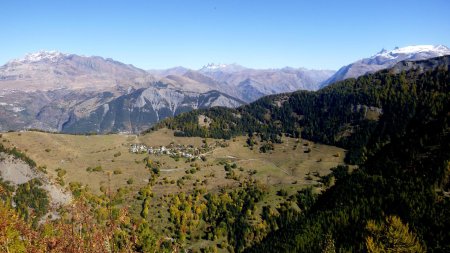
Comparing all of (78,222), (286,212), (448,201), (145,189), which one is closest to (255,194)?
(286,212)

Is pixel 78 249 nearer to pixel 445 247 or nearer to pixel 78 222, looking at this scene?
pixel 78 222

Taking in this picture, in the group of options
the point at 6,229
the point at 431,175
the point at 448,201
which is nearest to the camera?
the point at 6,229

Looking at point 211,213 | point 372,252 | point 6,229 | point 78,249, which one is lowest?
point 211,213

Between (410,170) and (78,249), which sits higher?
(78,249)

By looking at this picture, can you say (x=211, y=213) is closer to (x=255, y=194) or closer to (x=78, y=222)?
(x=255, y=194)

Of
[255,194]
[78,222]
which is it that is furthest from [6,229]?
[255,194]

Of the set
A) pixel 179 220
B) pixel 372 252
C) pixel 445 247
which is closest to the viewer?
pixel 372 252

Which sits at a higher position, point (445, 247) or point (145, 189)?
point (445, 247)

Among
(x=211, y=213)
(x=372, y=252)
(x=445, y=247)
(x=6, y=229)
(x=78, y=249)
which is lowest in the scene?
(x=211, y=213)

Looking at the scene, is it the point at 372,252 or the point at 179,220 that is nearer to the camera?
the point at 372,252

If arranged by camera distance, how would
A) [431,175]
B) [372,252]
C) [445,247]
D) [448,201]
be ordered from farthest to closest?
1. [431,175]
2. [448,201]
3. [445,247]
4. [372,252]
